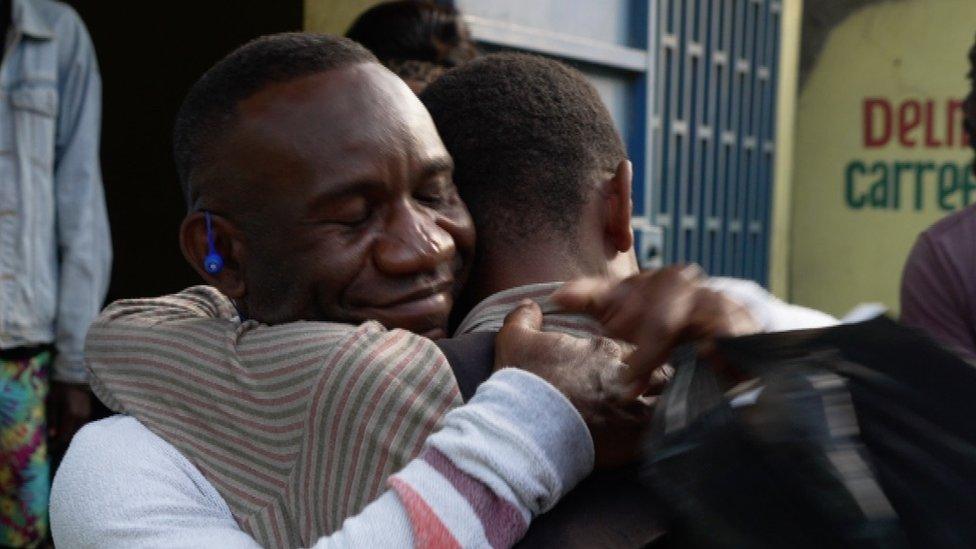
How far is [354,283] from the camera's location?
55.9 inches

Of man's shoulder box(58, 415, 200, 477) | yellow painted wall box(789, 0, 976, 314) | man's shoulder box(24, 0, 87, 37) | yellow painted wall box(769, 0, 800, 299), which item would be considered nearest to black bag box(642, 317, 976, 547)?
man's shoulder box(58, 415, 200, 477)

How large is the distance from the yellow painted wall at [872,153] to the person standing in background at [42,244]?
16.3 feet

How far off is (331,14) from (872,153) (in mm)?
4415

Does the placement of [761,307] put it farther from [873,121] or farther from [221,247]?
[873,121]

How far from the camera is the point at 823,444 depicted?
3.23ft

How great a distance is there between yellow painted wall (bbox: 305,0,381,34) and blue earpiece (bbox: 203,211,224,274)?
2.61 m

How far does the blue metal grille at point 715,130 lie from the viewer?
5879 mm

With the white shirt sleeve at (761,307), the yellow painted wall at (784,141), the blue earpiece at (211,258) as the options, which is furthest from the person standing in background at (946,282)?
the yellow painted wall at (784,141)

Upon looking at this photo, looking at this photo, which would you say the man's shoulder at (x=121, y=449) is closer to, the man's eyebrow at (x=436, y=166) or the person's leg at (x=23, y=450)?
the man's eyebrow at (x=436, y=166)

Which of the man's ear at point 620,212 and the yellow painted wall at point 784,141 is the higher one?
the man's ear at point 620,212

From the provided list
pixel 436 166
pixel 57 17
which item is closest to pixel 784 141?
pixel 57 17

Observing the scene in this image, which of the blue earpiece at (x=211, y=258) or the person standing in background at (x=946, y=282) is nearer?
the blue earpiece at (x=211, y=258)

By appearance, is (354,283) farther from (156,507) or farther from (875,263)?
(875,263)

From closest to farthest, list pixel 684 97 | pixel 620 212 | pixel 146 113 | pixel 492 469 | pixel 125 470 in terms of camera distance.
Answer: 1. pixel 492 469
2. pixel 125 470
3. pixel 620 212
4. pixel 146 113
5. pixel 684 97
